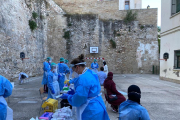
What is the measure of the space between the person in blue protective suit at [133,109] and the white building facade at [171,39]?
1020 cm

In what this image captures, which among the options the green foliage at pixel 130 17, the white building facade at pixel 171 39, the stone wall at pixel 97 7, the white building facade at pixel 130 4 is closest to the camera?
the white building facade at pixel 171 39

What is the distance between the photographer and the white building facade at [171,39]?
35.6 feet

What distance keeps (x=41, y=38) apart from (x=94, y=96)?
15577 millimetres

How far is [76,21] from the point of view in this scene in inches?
745

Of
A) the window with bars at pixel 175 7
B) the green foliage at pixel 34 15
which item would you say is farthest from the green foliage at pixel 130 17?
the green foliage at pixel 34 15

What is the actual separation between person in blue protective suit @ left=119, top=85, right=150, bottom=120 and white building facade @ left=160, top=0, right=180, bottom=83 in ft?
33.5

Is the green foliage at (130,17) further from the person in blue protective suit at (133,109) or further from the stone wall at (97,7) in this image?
the person in blue protective suit at (133,109)

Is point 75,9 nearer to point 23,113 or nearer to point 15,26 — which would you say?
point 15,26

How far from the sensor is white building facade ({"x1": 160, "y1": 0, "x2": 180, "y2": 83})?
10853mm

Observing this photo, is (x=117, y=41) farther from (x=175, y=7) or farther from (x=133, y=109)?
(x=133, y=109)

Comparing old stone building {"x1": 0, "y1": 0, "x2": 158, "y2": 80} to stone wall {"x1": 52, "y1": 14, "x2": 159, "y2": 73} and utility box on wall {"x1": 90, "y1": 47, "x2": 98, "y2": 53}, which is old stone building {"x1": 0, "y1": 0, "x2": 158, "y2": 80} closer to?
stone wall {"x1": 52, "y1": 14, "x2": 159, "y2": 73}

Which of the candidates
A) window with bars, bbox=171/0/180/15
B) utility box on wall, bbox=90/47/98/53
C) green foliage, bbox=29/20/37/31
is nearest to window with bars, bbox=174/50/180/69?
window with bars, bbox=171/0/180/15

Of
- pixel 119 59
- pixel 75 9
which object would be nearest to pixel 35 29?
pixel 75 9

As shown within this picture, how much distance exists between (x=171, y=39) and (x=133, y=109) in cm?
1141
